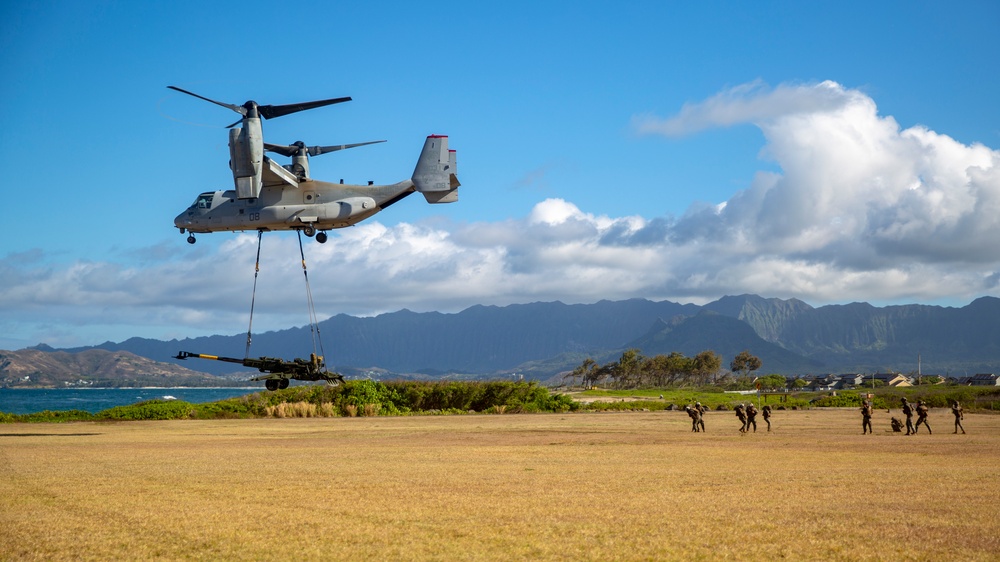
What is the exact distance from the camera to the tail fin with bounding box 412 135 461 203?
31750 mm

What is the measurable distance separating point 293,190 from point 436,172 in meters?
5.00

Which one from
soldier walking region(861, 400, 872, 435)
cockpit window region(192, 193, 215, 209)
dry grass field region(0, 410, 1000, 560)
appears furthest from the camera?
soldier walking region(861, 400, 872, 435)

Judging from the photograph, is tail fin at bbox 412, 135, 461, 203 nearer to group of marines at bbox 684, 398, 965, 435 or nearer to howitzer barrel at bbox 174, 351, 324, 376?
howitzer barrel at bbox 174, 351, 324, 376

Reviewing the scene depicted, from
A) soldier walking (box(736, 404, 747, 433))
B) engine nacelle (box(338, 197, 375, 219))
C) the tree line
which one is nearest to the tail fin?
engine nacelle (box(338, 197, 375, 219))

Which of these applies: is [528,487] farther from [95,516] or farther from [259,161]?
[259,161]

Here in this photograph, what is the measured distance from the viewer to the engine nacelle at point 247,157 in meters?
30.8

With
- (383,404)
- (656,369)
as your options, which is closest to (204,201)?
(383,404)

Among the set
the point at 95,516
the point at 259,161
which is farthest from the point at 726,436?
the point at 95,516

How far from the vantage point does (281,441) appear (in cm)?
3609

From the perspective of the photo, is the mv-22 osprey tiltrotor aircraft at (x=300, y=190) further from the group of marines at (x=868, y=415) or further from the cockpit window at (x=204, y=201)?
the group of marines at (x=868, y=415)

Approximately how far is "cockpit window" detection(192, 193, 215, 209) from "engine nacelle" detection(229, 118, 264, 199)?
1.91 m

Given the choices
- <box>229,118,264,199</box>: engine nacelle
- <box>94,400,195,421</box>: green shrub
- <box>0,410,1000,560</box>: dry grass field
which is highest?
<box>229,118,264,199</box>: engine nacelle

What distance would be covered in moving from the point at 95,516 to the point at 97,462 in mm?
11166

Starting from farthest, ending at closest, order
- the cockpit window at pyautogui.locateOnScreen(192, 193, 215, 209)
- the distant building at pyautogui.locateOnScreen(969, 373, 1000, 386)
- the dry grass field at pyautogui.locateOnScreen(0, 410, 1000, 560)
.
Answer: the distant building at pyautogui.locateOnScreen(969, 373, 1000, 386) → the cockpit window at pyautogui.locateOnScreen(192, 193, 215, 209) → the dry grass field at pyautogui.locateOnScreen(0, 410, 1000, 560)
